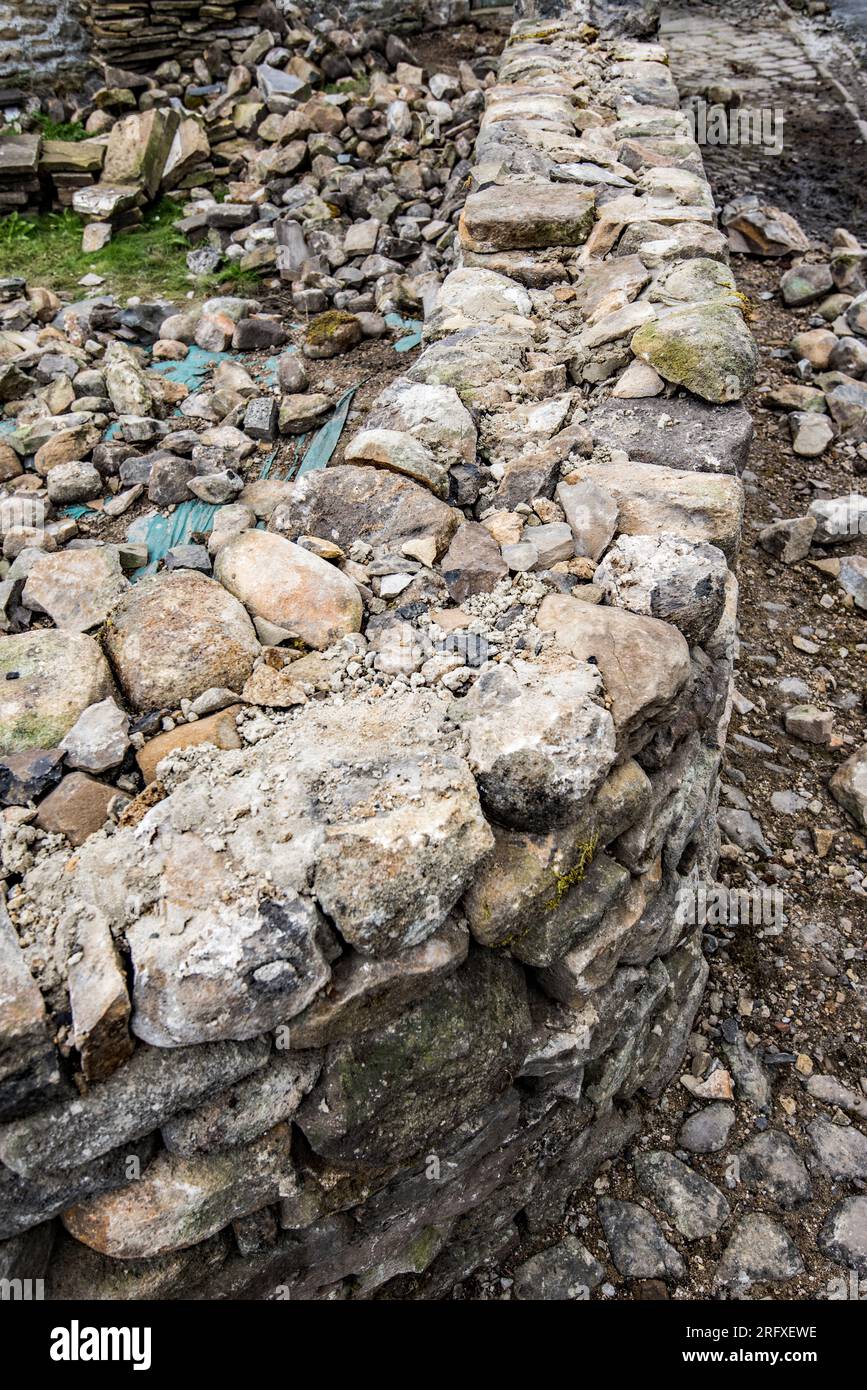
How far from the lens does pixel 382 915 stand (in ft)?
5.60

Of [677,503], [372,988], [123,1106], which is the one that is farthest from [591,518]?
[123,1106]

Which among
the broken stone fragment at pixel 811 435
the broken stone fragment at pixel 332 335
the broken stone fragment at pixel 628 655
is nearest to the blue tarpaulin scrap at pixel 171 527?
the broken stone fragment at pixel 332 335

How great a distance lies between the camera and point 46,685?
84.8 inches

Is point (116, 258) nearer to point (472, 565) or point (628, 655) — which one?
point (472, 565)

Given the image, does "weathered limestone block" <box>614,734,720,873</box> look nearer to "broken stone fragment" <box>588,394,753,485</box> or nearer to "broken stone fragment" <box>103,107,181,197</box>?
"broken stone fragment" <box>588,394,753,485</box>

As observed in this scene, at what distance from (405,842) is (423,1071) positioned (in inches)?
19.4

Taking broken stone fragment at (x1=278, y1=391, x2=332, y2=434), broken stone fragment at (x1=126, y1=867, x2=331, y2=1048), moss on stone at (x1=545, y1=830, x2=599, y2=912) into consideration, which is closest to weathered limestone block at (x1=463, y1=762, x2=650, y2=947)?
moss on stone at (x1=545, y1=830, x2=599, y2=912)

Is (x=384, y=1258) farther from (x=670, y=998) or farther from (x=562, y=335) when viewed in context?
(x=562, y=335)

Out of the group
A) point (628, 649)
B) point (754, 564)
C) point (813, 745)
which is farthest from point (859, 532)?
point (628, 649)

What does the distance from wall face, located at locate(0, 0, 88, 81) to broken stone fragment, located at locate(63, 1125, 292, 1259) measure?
8.66 metres

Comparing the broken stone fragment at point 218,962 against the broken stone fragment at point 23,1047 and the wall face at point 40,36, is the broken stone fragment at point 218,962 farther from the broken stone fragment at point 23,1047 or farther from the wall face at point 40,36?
the wall face at point 40,36

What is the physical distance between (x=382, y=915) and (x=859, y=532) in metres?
3.97
